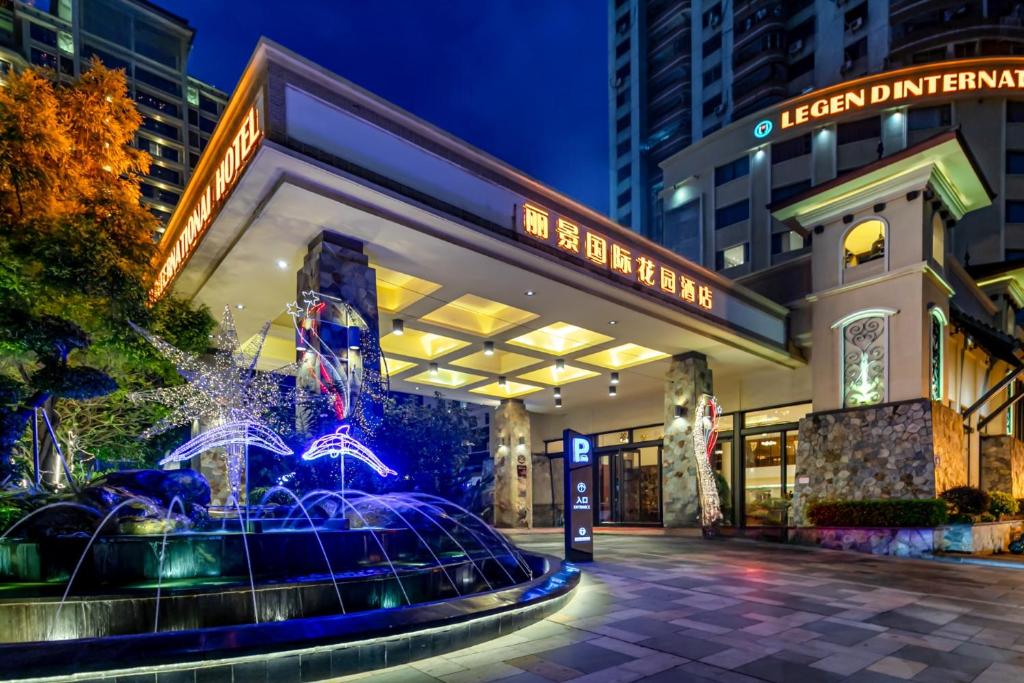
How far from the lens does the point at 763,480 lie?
2047 cm


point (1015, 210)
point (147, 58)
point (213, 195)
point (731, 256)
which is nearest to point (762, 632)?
point (213, 195)

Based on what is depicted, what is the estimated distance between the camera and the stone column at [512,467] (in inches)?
949

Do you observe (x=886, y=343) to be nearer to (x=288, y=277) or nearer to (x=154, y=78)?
(x=288, y=277)

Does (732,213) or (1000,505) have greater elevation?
Result: (732,213)

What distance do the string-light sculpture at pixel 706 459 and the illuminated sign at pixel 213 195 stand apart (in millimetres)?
13711

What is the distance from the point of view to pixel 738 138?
37281mm

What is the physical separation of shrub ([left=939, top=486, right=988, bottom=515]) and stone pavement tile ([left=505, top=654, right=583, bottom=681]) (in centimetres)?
1310

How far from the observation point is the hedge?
44.2 ft

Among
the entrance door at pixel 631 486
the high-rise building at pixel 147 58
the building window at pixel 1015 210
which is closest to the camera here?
the entrance door at pixel 631 486

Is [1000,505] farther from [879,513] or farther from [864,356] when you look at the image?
[864,356]

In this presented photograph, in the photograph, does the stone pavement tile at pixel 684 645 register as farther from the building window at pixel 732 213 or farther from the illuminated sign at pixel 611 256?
the building window at pixel 732 213

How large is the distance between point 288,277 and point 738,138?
33.2m

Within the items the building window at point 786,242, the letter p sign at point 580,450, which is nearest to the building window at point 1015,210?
the building window at point 786,242

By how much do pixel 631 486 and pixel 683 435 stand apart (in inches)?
286
